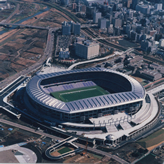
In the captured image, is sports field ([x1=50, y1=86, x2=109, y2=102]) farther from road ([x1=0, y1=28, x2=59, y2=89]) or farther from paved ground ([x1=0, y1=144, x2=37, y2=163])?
road ([x1=0, y1=28, x2=59, y2=89])

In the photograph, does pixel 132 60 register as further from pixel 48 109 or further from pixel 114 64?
pixel 48 109

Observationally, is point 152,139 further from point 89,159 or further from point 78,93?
point 78,93

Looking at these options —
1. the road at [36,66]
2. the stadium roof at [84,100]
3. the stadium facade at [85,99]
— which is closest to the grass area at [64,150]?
the stadium facade at [85,99]

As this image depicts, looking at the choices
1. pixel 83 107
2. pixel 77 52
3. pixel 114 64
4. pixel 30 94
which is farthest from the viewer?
pixel 77 52

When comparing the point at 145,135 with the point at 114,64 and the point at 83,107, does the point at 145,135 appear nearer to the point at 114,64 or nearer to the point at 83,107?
the point at 83,107

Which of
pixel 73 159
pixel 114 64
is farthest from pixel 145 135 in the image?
pixel 114 64

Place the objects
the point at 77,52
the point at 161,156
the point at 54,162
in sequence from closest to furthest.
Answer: the point at 54,162, the point at 161,156, the point at 77,52

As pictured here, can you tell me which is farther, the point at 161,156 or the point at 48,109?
the point at 48,109

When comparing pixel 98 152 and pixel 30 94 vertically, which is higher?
pixel 30 94
